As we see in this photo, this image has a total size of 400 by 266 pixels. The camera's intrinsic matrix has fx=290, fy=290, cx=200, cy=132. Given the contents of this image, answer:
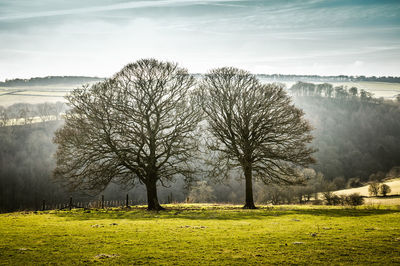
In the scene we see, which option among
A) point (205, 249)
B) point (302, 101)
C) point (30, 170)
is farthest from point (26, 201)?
point (302, 101)

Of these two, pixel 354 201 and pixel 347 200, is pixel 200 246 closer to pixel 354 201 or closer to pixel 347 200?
pixel 354 201

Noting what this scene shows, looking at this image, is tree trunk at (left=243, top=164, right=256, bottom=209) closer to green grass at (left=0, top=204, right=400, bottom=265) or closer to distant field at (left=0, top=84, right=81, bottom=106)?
green grass at (left=0, top=204, right=400, bottom=265)

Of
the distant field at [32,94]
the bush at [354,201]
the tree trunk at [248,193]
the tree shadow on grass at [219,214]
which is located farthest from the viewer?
the distant field at [32,94]

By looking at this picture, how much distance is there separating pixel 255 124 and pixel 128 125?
40.3 feet

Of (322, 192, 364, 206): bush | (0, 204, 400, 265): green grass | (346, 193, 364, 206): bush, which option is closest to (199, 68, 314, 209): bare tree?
(346, 193, 364, 206): bush

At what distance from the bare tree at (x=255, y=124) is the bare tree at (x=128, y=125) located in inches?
108

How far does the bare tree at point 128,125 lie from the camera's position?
26.2 meters

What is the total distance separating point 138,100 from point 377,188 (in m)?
66.5

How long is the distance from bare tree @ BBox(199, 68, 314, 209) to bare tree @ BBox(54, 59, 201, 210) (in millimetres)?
2756

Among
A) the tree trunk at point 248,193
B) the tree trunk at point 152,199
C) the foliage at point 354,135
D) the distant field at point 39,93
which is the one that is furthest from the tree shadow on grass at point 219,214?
the distant field at point 39,93

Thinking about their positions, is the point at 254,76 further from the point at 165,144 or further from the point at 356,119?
the point at 356,119

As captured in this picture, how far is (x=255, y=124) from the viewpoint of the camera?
94.5 feet

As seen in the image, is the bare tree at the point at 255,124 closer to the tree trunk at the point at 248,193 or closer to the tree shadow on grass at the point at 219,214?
the tree trunk at the point at 248,193

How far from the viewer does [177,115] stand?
2797 cm
